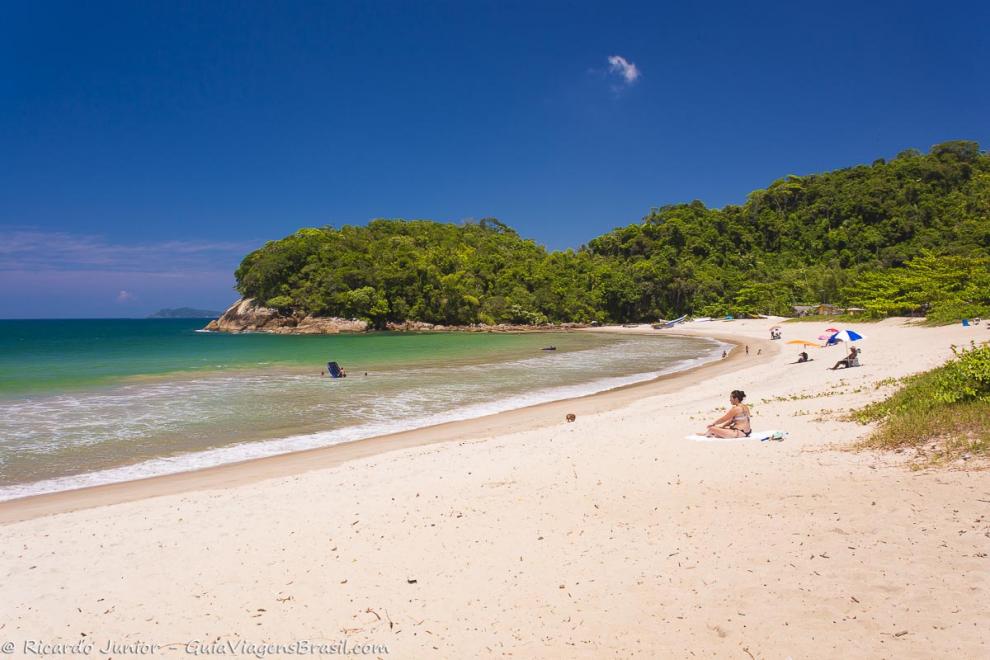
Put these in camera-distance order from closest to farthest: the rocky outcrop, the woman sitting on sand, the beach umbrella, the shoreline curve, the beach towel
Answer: the shoreline curve
the beach towel
the woman sitting on sand
the beach umbrella
the rocky outcrop

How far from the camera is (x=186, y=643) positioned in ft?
12.6

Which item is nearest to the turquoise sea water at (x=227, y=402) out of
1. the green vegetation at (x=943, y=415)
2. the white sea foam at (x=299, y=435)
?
the white sea foam at (x=299, y=435)

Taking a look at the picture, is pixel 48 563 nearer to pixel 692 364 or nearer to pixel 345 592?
pixel 345 592

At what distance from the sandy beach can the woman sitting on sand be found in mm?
447

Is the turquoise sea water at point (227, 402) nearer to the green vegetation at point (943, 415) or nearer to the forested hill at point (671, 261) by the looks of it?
the green vegetation at point (943, 415)

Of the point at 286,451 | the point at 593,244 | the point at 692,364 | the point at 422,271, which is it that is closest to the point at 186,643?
the point at 286,451

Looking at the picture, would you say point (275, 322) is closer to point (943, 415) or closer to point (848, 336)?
point (848, 336)

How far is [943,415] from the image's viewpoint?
738 cm

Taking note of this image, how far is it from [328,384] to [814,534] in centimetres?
2012

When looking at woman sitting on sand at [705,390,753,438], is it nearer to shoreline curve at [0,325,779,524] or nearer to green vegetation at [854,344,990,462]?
green vegetation at [854,344,990,462]

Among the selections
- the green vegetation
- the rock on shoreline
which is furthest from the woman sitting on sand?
the rock on shoreline

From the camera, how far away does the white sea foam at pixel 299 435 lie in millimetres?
9453

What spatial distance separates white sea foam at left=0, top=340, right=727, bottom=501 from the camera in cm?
945

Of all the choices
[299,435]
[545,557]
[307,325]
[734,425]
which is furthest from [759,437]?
[307,325]
